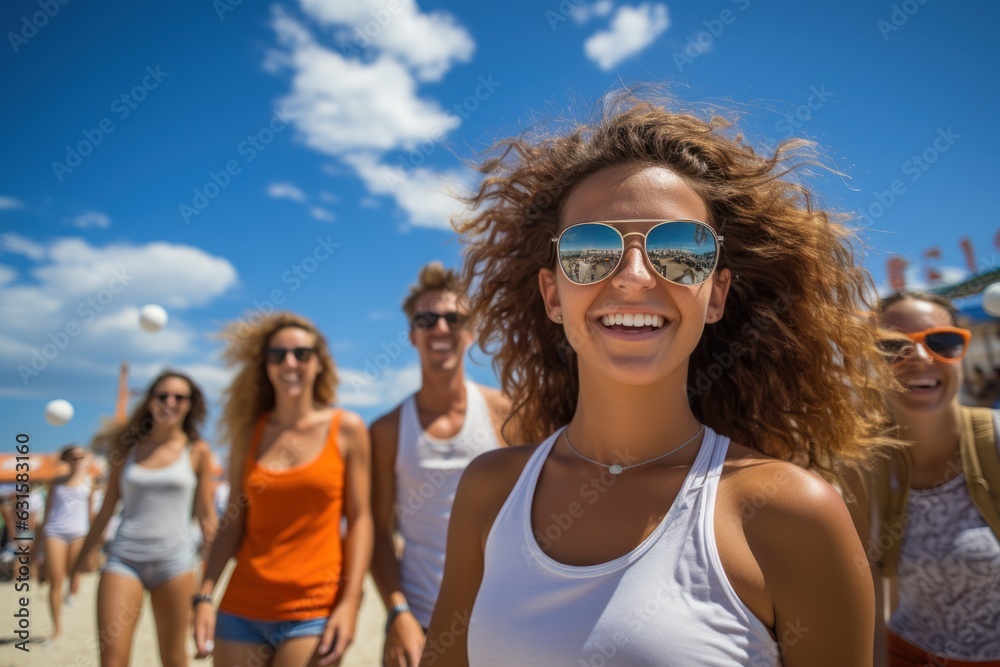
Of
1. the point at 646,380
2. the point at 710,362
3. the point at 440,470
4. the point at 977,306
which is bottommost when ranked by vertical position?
the point at 440,470

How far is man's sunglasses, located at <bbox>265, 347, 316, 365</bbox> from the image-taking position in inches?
178

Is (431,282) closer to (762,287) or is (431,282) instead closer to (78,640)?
(762,287)

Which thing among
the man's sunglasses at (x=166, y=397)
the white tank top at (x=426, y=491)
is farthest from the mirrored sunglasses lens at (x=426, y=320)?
the man's sunglasses at (x=166, y=397)

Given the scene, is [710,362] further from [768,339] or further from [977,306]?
[977,306]

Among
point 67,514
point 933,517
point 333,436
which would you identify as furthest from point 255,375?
point 67,514

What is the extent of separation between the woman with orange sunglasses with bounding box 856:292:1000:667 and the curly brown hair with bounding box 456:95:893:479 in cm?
81

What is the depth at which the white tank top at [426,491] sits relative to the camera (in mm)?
3736

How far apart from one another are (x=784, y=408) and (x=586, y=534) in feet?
2.77

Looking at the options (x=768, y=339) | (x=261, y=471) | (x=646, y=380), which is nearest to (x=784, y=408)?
(x=768, y=339)

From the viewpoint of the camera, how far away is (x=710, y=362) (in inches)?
83.0

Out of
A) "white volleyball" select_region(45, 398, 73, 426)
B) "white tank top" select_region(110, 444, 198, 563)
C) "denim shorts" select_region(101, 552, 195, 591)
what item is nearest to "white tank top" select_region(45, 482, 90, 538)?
"white volleyball" select_region(45, 398, 73, 426)

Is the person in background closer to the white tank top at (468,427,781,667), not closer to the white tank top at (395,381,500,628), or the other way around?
the white tank top at (395,381,500,628)

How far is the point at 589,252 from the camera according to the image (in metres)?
1.71

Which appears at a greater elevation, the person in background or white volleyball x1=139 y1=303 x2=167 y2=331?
white volleyball x1=139 y1=303 x2=167 y2=331
